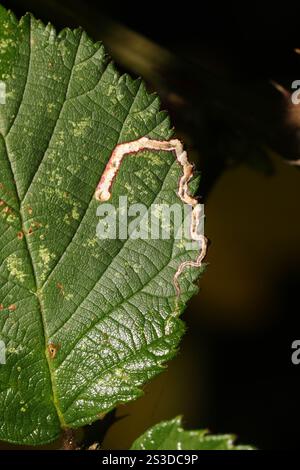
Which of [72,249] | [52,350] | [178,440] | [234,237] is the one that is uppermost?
[234,237]

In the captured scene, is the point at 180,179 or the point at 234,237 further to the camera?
the point at 234,237

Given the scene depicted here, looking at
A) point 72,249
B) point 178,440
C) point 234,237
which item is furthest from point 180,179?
point 234,237

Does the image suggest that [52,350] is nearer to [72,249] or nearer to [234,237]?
[72,249]

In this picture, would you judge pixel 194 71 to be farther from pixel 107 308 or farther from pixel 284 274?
pixel 284 274

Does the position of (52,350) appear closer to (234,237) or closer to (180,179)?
(180,179)

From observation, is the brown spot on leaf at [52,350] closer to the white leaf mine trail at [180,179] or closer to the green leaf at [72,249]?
the green leaf at [72,249]

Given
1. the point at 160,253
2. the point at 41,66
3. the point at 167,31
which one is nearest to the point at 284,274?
the point at 167,31

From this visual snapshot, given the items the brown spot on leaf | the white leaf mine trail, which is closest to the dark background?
the white leaf mine trail

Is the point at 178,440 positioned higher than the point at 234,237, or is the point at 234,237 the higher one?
the point at 234,237

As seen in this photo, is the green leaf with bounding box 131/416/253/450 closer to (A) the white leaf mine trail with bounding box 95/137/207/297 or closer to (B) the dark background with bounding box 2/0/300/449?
(A) the white leaf mine trail with bounding box 95/137/207/297
